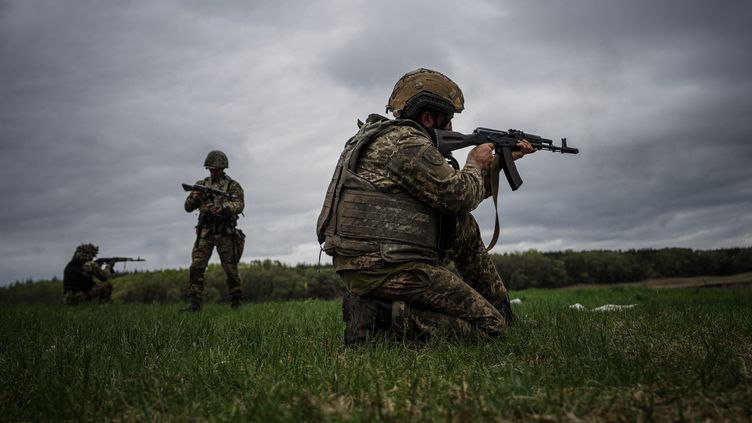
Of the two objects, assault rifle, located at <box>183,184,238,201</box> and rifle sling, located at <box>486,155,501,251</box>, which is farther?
assault rifle, located at <box>183,184,238,201</box>

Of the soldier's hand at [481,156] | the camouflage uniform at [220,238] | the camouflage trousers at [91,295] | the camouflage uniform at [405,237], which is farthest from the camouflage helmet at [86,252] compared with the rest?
the soldier's hand at [481,156]

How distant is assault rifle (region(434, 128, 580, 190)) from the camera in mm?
4758

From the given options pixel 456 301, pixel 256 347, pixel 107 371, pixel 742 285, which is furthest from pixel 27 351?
pixel 742 285

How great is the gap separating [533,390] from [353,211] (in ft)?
7.06

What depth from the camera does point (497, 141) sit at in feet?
17.6

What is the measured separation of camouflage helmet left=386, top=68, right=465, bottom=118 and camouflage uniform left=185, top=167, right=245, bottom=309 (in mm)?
7215

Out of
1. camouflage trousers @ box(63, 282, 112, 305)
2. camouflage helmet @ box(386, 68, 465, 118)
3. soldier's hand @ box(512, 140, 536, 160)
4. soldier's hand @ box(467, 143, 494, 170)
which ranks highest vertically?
camouflage helmet @ box(386, 68, 465, 118)

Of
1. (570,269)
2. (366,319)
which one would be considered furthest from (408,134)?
(570,269)

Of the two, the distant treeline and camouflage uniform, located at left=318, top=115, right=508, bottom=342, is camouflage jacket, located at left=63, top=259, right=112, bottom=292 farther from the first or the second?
camouflage uniform, located at left=318, top=115, right=508, bottom=342

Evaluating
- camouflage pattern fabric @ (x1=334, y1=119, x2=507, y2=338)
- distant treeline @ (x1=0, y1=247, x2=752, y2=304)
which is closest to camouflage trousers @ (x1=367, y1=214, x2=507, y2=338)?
camouflage pattern fabric @ (x1=334, y1=119, x2=507, y2=338)

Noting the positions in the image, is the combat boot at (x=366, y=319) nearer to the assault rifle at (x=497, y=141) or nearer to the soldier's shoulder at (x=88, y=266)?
the assault rifle at (x=497, y=141)

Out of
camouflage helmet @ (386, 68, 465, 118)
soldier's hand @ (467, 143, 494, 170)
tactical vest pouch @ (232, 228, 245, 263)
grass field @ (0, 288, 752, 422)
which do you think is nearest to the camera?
grass field @ (0, 288, 752, 422)

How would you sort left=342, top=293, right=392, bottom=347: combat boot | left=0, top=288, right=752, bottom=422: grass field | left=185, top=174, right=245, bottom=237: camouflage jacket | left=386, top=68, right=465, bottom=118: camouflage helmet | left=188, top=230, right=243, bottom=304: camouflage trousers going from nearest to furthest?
left=0, top=288, right=752, bottom=422: grass field, left=342, top=293, right=392, bottom=347: combat boot, left=386, top=68, right=465, bottom=118: camouflage helmet, left=188, top=230, right=243, bottom=304: camouflage trousers, left=185, top=174, right=245, bottom=237: camouflage jacket

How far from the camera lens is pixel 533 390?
8.58ft
